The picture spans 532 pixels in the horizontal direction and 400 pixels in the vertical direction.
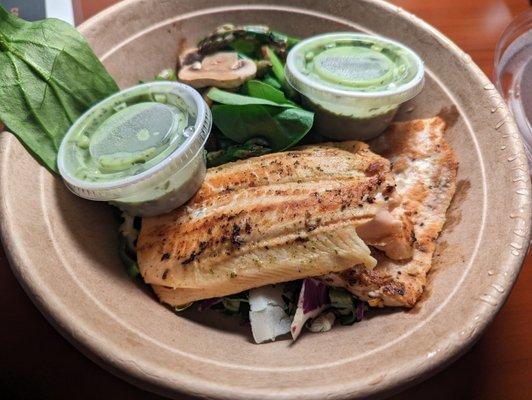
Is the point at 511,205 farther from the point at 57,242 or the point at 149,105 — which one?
the point at 57,242

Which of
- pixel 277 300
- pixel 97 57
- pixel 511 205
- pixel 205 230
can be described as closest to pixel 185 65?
pixel 97 57

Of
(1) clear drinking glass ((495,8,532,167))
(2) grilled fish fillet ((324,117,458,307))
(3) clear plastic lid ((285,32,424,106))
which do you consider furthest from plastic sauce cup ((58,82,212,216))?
(1) clear drinking glass ((495,8,532,167))

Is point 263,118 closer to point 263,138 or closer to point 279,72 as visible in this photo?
point 263,138

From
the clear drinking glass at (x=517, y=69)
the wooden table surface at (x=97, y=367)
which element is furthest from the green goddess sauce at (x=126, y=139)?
the clear drinking glass at (x=517, y=69)

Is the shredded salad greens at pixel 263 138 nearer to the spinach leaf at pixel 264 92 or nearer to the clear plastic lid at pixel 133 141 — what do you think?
the spinach leaf at pixel 264 92

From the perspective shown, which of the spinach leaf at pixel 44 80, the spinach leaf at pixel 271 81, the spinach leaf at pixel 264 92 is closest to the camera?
the spinach leaf at pixel 44 80

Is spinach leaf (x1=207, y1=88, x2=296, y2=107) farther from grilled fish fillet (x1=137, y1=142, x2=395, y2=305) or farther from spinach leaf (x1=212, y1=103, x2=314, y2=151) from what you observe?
grilled fish fillet (x1=137, y1=142, x2=395, y2=305)
